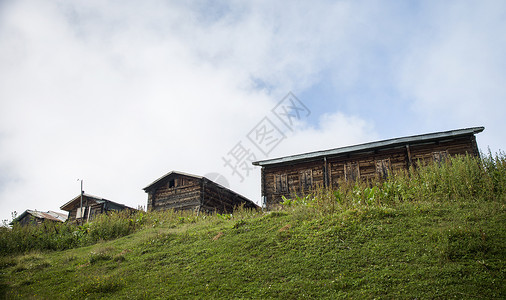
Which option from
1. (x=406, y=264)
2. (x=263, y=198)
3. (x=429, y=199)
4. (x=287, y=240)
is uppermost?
(x=263, y=198)

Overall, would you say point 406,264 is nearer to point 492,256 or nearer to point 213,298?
point 492,256

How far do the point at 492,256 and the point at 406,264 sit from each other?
4.75 feet

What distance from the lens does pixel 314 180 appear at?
67.5 feet

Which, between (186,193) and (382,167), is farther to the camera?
(186,193)

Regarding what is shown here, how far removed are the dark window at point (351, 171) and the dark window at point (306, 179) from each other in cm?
200

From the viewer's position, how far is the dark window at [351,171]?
1958 cm

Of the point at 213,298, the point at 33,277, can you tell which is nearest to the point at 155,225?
the point at 33,277

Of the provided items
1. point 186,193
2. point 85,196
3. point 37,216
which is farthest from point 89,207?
point 186,193

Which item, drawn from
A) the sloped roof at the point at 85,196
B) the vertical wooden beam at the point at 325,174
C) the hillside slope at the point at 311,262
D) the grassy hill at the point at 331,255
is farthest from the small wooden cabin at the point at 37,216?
the vertical wooden beam at the point at 325,174

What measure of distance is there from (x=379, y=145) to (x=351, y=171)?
2.07 metres

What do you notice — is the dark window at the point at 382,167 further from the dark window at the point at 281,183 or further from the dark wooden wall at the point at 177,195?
the dark wooden wall at the point at 177,195

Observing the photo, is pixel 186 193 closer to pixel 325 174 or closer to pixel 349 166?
pixel 325 174

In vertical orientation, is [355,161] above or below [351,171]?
above

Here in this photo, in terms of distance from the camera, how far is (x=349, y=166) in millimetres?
19922
